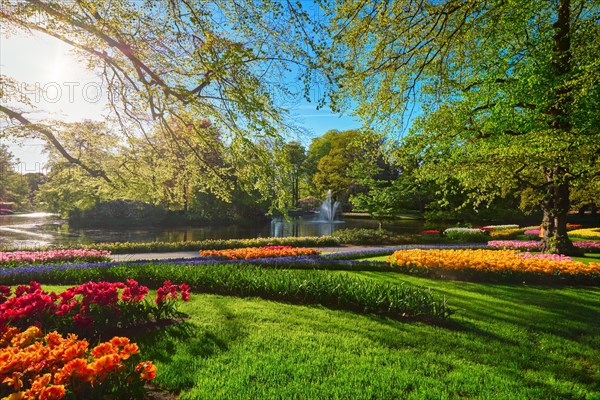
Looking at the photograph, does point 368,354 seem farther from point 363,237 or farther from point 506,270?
point 363,237

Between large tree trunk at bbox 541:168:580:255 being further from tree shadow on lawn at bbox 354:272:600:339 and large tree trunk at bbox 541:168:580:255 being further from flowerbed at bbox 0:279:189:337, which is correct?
flowerbed at bbox 0:279:189:337

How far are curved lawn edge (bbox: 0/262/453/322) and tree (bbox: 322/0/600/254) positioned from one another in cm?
344

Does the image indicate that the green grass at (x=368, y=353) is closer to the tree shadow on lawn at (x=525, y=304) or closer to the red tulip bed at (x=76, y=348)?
the tree shadow on lawn at (x=525, y=304)

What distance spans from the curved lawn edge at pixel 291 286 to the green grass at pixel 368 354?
Answer: 36cm

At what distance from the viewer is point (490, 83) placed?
10734 millimetres

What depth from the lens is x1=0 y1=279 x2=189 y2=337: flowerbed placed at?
13.4ft

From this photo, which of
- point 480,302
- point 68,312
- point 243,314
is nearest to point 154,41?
point 68,312

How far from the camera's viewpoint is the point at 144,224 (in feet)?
107

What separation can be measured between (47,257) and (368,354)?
12.4 m

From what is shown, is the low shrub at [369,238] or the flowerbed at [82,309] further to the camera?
the low shrub at [369,238]

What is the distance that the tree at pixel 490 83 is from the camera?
6078mm

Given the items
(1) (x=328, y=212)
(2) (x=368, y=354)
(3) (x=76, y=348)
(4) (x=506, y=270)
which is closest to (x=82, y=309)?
(3) (x=76, y=348)

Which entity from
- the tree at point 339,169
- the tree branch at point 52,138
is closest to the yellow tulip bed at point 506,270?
the tree branch at point 52,138

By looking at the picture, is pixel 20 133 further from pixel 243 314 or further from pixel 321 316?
pixel 321 316
